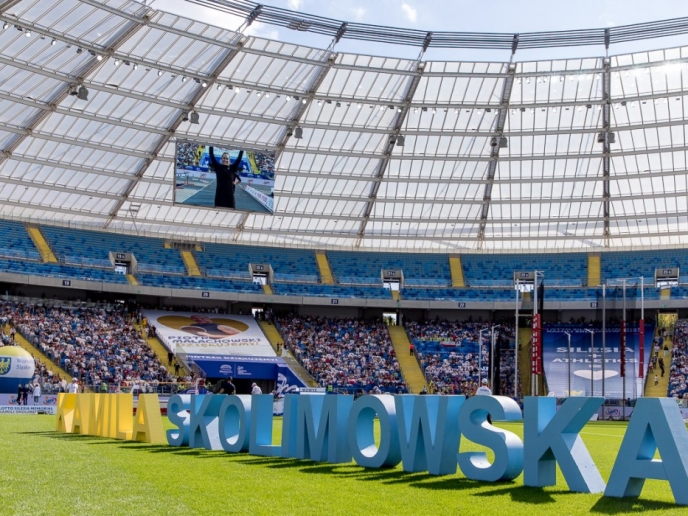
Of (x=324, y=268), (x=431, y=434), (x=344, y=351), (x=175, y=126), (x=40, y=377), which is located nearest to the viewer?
(x=431, y=434)

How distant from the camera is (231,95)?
1999 inches

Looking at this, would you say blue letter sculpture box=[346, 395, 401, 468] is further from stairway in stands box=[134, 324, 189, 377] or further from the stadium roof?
stairway in stands box=[134, 324, 189, 377]

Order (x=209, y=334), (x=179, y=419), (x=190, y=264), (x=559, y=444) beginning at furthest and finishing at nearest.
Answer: (x=190, y=264)
(x=209, y=334)
(x=179, y=419)
(x=559, y=444)

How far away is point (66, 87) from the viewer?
1857 inches

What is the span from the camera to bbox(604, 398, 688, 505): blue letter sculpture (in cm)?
1140

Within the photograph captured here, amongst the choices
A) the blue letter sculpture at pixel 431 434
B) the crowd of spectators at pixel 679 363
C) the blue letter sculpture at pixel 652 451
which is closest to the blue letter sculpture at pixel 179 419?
the blue letter sculpture at pixel 431 434

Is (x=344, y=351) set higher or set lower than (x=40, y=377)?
higher

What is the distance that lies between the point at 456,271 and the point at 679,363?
18.4 metres

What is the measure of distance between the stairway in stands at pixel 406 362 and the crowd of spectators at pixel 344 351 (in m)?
0.49

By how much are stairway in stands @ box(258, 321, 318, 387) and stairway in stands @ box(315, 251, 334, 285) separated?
223 inches

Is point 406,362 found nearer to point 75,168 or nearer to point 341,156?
point 341,156

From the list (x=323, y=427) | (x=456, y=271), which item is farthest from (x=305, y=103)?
(x=323, y=427)

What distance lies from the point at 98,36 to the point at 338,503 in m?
37.0

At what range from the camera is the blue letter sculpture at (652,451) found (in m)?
11.4
